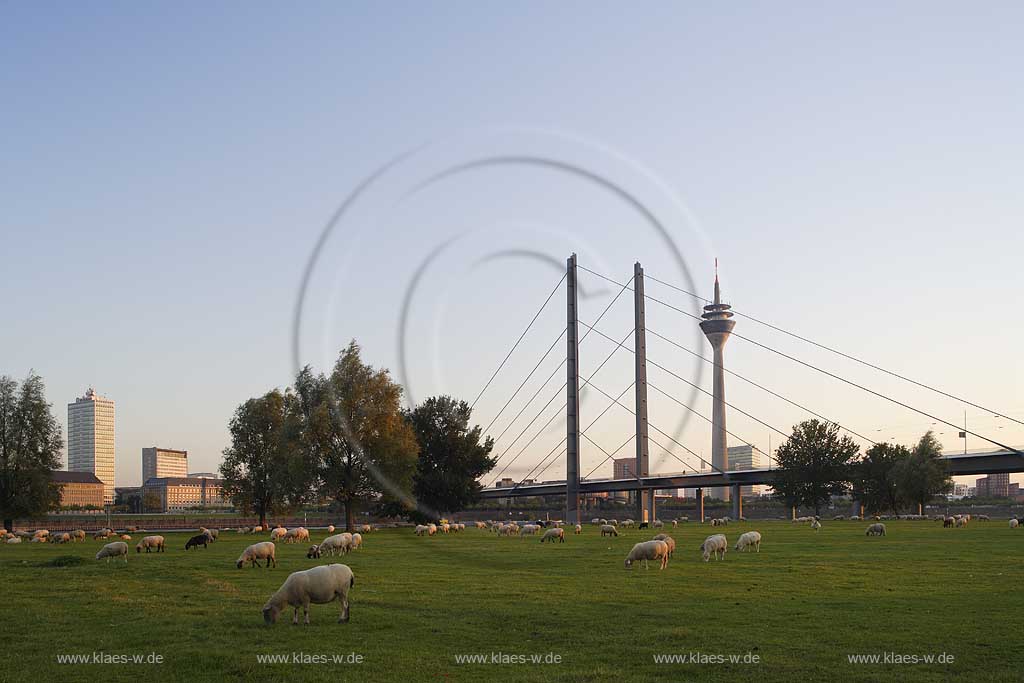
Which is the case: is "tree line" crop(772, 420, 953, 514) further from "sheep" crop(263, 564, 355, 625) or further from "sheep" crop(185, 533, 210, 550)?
"sheep" crop(263, 564, 355, 625)

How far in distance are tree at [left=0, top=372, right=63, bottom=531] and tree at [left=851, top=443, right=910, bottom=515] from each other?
90.2 metres

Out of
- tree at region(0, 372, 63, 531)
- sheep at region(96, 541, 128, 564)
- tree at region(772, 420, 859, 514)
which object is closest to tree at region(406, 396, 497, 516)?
→ tree at region(0, 372, 63, 531)

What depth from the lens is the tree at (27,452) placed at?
250 feet

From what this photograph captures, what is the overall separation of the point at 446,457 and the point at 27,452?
3759 cm

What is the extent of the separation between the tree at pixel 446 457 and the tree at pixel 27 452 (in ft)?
106

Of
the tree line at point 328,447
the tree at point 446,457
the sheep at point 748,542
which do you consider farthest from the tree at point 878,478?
the sheep at point 748,542

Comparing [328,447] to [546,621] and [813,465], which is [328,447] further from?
[813,465]

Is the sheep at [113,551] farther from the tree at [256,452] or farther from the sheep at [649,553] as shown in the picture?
the tree at [256,452]

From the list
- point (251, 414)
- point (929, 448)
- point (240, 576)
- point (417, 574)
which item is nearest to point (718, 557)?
point (417, 574)

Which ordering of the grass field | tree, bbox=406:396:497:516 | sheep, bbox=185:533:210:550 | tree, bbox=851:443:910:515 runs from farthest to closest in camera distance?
1. tree, bbox=851:443:910:515
2. tree, bbox=406:396:497:516
3. sheep, bbox=185:533:210:550
4. the grass field

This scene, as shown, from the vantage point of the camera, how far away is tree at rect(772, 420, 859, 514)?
397 ft

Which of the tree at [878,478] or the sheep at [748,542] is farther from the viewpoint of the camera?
the tree at [878,478]

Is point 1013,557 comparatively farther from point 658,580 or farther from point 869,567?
point 658,580

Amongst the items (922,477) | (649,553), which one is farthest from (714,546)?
(922,477)
